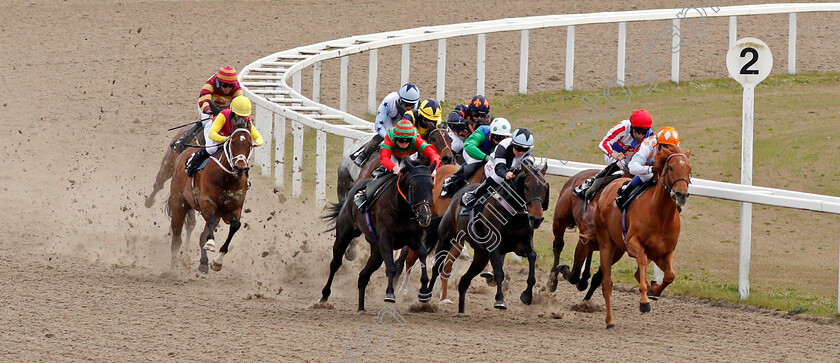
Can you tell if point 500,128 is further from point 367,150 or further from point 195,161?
point 195,161

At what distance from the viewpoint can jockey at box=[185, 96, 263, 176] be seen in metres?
11.6

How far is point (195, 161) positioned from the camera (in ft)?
39.0

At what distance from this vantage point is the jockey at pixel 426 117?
37.1ft

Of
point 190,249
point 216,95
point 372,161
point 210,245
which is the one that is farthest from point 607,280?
point 216,95

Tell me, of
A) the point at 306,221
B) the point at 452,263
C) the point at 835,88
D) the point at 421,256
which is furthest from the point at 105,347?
the point at 835,88

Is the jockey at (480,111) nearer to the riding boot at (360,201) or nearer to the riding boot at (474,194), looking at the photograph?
the riding boot at (474,194)

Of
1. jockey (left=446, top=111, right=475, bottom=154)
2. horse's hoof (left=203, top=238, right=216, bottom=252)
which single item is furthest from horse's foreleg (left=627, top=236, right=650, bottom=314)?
horse's hoof (left=203, top=238, right=216, bottom=252)

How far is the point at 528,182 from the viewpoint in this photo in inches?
368

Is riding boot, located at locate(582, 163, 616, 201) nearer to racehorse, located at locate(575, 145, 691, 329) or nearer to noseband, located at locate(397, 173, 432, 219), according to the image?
racehorse, located at locate(575, 145, 691, 329)

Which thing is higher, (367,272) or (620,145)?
(620,145)

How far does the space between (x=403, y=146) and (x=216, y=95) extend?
3.93 meters

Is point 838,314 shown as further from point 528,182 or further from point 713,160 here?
point 713,160

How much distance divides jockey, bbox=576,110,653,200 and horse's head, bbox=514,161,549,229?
102 cm

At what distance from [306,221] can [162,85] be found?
8347 mm
